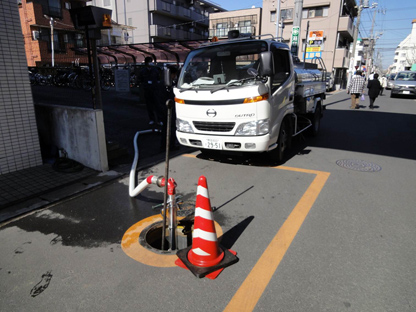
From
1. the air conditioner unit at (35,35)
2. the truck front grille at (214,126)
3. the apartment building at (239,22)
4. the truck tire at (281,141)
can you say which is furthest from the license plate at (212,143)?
the apartment building at (239,22)

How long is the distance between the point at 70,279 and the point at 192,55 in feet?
15.6

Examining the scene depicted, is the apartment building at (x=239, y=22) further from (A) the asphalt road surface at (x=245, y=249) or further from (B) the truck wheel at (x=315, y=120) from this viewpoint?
(A) the asphalt road surface at (x=245, y=249)

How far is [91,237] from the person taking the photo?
324cm

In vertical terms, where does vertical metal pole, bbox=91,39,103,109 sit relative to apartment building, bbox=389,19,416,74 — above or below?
below

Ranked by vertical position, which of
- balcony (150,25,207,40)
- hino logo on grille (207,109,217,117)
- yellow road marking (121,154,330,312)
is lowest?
yellow road marking (121,154,330,312)

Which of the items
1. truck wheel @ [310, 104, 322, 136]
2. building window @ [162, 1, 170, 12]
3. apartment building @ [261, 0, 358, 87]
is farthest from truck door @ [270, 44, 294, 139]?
building window @ [162, 1, 170, 12]

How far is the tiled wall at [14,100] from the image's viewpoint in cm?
466

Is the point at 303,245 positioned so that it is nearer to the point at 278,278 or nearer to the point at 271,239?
the point at 271,239

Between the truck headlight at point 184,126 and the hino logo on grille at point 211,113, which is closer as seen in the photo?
the hino logo on grille at point 211,113

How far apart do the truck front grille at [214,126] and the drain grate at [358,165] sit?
2576mm

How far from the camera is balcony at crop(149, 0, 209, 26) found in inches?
1453

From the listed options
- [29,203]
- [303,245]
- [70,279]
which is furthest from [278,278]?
[29,203]

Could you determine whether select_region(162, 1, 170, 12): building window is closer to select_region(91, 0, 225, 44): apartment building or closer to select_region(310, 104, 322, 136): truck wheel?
select_region(91, 0, 225, 44): apartment building

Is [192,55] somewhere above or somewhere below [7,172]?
above
